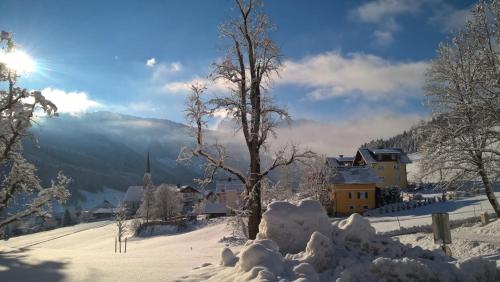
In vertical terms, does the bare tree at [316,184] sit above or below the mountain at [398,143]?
below

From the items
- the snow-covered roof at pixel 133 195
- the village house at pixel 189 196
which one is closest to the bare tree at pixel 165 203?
the village house at pixel 189 196

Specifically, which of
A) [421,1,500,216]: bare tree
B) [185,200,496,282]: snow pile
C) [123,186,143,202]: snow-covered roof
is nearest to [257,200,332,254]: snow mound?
[185,200,496,282]: snow pile

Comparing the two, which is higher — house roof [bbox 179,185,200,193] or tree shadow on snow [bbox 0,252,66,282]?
house roof [bbox 179,185,200,193]

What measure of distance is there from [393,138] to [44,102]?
621 feet

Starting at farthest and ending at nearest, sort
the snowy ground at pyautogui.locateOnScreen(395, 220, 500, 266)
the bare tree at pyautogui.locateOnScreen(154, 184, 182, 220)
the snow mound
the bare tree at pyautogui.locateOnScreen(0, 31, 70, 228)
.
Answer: the bare tree at pyautogui.locateOnScreen(154, 184, 182, 220) → the snowy ground at pyautogui.locateOnScreen(395, 220, 500, 266) → the bare tree at pyautogui.locateOnScreen(0, 31, 70, 228) → the snow mound

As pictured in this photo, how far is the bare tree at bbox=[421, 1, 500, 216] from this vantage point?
67.2 ft

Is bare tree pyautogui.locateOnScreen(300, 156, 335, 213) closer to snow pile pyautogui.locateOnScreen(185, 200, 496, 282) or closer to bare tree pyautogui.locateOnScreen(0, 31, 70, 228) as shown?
bare tree pyautogui.locateOnScreen(0, 31, 70, 228)

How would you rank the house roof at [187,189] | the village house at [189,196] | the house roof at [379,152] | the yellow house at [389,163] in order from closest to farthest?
the house roof at [379,152], the yellow house at [389,163], the village house at [189,196], the house roof at [187,189]

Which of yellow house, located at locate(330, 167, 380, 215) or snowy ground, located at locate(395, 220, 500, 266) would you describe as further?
yellow house, located at locate(330, 167, 380, 215)

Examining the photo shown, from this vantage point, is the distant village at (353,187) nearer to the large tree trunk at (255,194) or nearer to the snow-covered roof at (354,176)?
the snow-covered roof at (354,176)

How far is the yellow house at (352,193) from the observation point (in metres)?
60.3

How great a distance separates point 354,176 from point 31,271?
183 feet

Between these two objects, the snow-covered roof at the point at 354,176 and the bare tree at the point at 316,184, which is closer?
the bare tree at the point at 316,184

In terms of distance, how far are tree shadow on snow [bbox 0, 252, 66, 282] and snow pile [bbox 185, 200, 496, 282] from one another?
3.03 m
